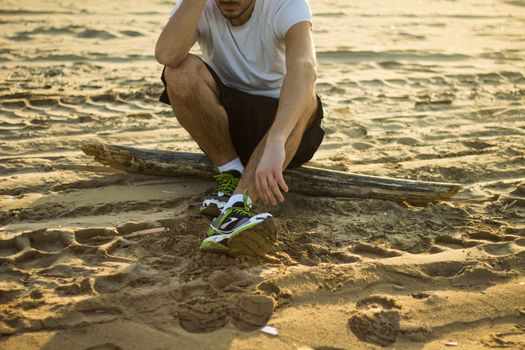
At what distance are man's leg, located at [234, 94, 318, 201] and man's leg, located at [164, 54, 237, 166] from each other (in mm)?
346

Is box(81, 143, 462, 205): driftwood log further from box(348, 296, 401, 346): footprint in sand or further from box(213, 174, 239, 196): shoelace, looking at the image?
box(348, 296, 401, 346): footprint in sand

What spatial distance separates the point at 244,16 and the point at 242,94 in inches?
16.4

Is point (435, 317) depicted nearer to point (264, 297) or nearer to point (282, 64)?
point (264, 297)

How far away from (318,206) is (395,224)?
1.42 ft

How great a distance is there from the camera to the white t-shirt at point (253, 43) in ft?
11.5

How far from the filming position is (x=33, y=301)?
279 cm

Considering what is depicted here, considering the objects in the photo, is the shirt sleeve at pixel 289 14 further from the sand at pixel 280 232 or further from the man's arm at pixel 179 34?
the sand at pixel 280 232

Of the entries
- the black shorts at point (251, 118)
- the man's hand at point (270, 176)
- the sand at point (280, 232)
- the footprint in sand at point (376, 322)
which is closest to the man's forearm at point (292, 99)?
the man's hand at point (270, 176)

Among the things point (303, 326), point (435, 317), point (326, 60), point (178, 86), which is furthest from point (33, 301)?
point (326, 60)

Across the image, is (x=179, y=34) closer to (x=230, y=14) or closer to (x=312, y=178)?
(x=230, y=14)

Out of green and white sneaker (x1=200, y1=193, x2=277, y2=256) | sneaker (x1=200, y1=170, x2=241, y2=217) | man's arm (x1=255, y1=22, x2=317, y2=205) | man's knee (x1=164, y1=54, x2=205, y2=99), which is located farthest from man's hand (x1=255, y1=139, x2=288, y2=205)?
man's knee (x1=164, y1=54, x2=205, y2=99)

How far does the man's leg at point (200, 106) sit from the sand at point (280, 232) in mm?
365

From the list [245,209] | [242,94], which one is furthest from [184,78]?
[245,209]

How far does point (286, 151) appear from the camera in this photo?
11.3 feet
